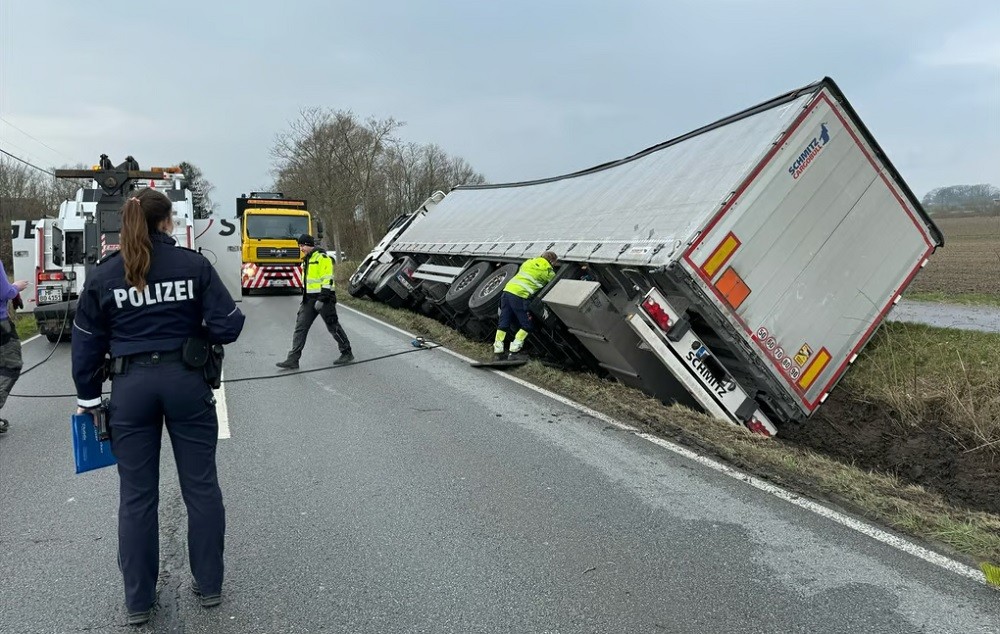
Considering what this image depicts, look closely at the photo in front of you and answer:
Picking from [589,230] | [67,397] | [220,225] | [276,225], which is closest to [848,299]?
[589,230]

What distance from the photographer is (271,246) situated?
22.8m

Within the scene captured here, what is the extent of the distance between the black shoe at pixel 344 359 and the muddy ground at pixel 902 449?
5.55 m

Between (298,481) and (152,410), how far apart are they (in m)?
2.00

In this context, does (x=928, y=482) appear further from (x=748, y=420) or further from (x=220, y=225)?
(x=220, y=225)

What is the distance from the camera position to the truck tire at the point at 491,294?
1014 centimetres

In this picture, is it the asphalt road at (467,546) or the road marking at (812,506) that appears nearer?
the asphalt road at (467,546)

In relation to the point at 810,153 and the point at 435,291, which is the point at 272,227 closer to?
the point at 435,291

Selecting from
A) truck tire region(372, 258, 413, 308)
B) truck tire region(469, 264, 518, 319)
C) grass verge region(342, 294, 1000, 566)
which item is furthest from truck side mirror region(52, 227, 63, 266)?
grass verge region(342, 294, 1000, 566)

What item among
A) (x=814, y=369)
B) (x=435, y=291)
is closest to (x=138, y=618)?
Result: (x=814, y=369)

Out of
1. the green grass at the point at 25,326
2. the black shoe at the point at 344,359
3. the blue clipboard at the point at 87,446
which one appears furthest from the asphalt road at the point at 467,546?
the green grass at the point at 25,326

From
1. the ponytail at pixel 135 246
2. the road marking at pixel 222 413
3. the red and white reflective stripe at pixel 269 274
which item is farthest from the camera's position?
the red and white reflective stripe at pixel 269 274

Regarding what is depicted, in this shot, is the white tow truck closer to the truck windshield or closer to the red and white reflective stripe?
the red and white reflective stripe

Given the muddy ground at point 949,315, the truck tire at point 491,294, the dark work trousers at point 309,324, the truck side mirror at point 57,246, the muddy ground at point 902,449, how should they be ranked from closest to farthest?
the muddy ground at point 902,449 < the dark work trousers at point 309,324 < the muddy ground at point 949,315 < the truck tire at point 491,294 < the truck side mirror at point 57,246

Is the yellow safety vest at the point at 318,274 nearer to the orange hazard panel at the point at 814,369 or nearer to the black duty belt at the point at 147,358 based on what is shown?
the orange hazard panel at the point at 814,369
